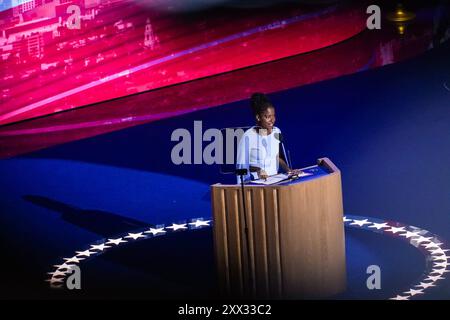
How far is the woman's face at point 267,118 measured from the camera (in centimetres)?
608

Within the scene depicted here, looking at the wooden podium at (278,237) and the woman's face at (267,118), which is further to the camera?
the woman's face at (267,118)

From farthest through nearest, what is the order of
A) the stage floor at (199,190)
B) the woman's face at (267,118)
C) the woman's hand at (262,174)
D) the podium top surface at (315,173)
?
the stage floor at (199,190) → the woman's face at (267,118) → the woman's hand at (262,174) → the podium top surface at (315,173)

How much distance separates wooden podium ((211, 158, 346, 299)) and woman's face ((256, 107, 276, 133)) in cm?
55

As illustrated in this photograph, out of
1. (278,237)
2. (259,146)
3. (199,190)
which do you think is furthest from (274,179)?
(199,190)

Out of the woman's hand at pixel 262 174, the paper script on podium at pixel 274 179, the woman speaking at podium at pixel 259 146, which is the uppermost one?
the woman speaking at podium at pixel 259 146

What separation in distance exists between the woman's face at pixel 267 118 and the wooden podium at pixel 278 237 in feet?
1.80

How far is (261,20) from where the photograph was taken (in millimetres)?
7387

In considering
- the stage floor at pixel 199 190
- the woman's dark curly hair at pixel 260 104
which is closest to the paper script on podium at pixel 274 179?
the woman's dark curly hair at pixel 260 104

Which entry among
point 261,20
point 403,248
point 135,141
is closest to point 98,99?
point 135,141

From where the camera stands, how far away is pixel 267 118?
608 cm

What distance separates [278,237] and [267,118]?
90 centimetres

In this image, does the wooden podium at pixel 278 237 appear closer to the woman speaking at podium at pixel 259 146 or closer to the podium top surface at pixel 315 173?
the podium top surface at pixel 315 173
